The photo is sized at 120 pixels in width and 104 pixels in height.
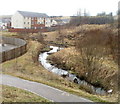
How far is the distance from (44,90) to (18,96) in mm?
2024

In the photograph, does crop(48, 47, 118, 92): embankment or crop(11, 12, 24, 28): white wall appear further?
crop(11, 12, 24, 28): white wall

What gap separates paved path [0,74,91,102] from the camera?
31.9 feet

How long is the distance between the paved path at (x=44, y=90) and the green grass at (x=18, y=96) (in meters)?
0.57

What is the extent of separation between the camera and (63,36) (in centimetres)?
5047

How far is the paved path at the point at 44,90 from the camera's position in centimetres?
973

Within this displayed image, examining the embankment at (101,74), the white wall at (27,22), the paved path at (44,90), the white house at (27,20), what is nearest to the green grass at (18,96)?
the paved path at (44,90)

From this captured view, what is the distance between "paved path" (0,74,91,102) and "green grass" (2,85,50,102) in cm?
57

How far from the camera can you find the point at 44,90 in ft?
35.9

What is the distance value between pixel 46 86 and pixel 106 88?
640cm

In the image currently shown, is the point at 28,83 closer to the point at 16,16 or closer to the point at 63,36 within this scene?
the point at 63,36

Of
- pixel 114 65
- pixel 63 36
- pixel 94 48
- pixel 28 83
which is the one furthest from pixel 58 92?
pixel 63 36

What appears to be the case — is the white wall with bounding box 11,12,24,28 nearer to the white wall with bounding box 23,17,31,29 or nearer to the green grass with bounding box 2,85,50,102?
the white wall with bounding box 23,17,31,29

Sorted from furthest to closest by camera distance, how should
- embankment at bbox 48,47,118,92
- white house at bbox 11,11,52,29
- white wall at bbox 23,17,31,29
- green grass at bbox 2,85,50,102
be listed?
white wall at bbox 23,17,31,29 < white house at bbox 11,11,52,29 < embankment at bbox 48,47,118,92 < green grass at bbox 2,85,50,102

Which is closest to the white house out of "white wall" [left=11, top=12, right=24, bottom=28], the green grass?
"white wall" [left=11, top=12, right=24, bottom=28]
